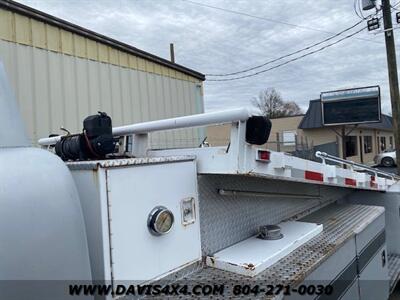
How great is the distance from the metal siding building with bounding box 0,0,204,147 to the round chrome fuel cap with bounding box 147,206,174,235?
12.5 ft

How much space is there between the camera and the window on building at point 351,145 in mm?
29386

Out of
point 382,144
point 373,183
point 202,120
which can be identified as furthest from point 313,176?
point 382,144

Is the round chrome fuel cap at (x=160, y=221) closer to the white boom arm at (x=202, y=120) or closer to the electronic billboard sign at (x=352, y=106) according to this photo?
the white boom arm at (x=202, y=120)

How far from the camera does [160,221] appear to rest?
205cm

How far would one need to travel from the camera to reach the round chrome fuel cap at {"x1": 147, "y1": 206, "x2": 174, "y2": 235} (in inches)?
79.4

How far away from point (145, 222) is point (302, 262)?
1.18 metres

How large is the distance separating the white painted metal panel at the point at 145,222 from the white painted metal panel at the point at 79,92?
3.49m

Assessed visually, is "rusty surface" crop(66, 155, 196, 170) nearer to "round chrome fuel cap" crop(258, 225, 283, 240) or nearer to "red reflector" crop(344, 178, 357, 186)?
"round chrome fuel cap" crop(258, 225, 283, 240)

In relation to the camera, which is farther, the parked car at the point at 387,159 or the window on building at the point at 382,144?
the window on building at the point at 382,144

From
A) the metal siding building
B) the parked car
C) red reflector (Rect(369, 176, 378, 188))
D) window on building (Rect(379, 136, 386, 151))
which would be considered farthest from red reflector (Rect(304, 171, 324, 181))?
window on building (Rect(379, 136, 386, 151))

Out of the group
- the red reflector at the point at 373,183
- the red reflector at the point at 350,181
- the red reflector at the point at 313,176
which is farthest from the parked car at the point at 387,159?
the red reflector at the point at 313,176

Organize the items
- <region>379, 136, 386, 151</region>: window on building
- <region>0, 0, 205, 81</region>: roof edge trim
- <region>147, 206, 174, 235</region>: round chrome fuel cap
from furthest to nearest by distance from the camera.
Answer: <region>379, 136, 386, 151</region>: window on building → <region>0, 0, 205, 81</region>: roof edge trim → <region>147, 206, 174, 235</region>: round chrome fuel cap

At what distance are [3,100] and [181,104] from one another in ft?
22.3

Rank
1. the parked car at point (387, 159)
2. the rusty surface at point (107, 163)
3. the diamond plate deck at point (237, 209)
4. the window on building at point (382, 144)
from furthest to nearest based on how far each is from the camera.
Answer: the window on building at point (382, 144)
the parked car at point (387, 159)
the diamond plate deck at point (237, 209)
the rusty surface at point (107, 163)
